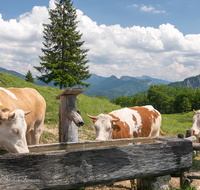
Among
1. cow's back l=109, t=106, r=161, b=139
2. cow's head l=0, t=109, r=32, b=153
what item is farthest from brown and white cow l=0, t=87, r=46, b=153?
cow's back l=109, t=106, r=161, b=139

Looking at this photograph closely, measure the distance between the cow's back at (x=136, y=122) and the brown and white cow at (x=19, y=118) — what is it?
2463 millimetres

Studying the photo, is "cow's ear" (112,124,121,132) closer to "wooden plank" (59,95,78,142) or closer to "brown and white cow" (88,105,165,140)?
"brown and white cow" (88,105,165,140)

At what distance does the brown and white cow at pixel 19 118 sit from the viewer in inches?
123

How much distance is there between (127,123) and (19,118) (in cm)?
394

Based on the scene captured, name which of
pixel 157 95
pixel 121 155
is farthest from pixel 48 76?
pixel 157 95

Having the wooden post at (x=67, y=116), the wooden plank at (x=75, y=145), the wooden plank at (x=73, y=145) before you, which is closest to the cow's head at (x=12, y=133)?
the wooden plank at (x=75, y=145)

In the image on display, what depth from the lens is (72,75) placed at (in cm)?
2620

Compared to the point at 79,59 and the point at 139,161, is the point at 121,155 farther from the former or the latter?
the point at 79,59

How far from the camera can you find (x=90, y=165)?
9.48 ft

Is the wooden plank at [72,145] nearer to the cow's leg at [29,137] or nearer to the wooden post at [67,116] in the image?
the wooden post at [67,116]

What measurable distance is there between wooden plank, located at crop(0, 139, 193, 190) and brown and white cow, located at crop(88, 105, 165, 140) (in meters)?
1.90

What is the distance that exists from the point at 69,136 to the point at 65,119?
44 centimetres

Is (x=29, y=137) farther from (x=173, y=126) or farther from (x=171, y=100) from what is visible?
(x=171, y=100)

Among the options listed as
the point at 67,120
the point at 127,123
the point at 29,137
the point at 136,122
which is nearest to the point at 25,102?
the point at 29,137
